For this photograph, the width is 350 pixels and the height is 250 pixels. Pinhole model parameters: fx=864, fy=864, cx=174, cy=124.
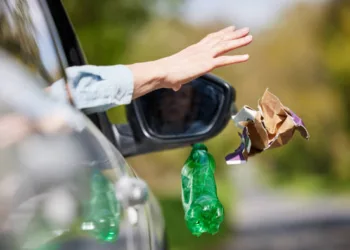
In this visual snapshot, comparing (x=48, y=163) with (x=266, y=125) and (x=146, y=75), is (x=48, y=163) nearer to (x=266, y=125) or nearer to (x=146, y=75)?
(x=146, y=75)

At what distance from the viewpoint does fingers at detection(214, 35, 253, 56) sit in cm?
167

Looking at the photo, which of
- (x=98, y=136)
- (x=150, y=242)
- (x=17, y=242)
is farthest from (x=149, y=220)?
(x=17, y=242)

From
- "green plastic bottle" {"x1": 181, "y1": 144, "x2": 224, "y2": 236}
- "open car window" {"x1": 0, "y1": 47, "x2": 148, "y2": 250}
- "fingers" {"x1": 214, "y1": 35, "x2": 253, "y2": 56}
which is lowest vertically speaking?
"green plastic bottle" {"x1": 181, "y1": 144, "x2": 224, "y2": 236}

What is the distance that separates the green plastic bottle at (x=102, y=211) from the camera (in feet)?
4.39

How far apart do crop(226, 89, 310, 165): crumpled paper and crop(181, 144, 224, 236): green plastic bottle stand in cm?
6

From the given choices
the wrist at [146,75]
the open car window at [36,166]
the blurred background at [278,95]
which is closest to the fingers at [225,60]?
the wrist at [146,75]

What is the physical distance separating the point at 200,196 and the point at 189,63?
0.25 meters

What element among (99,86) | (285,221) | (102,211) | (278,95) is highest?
(99,86)

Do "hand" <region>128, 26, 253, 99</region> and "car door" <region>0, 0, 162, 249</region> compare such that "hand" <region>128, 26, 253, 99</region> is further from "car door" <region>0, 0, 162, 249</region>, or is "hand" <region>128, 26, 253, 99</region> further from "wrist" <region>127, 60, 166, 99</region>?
"car door" <region>0, 0, 162, 249</region>

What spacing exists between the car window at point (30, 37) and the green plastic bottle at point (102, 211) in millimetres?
201

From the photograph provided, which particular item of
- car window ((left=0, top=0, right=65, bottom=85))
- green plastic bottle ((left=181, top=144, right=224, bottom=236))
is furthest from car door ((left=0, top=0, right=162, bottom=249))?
green plastic bottle ((left=181, top=144, right=224, bottom=236))

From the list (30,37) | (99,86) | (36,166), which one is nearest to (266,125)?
(99,86)

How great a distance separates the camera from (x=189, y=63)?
1643 millimetres

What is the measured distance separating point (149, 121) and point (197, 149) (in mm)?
497
